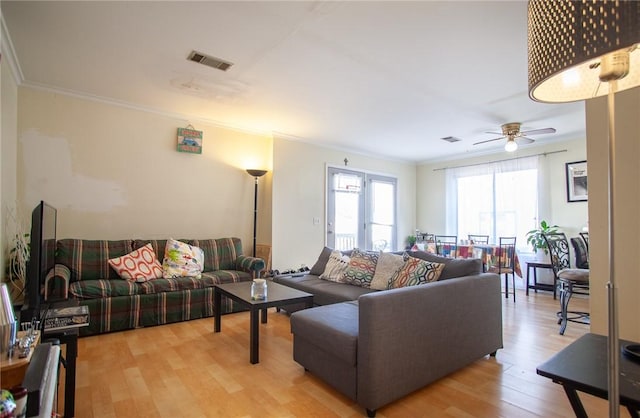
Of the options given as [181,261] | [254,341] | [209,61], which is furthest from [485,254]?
[209,61]

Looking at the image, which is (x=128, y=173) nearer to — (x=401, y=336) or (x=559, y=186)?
(x=401, y=336)

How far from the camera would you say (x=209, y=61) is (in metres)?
2.86

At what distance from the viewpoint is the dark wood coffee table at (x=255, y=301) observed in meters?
2.50

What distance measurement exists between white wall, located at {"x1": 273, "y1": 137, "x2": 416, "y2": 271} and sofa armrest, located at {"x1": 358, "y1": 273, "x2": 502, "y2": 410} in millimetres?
3142

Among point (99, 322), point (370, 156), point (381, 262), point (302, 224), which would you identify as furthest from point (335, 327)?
point (370, 156)

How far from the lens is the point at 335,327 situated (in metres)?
2.02

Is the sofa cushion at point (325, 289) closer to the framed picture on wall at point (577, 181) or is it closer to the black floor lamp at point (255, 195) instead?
the black floor lamp at point (255, 195)

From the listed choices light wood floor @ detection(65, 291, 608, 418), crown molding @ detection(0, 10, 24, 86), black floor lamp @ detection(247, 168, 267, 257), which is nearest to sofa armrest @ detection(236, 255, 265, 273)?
black floor lamp @ detection(247, 168, 267, 257)

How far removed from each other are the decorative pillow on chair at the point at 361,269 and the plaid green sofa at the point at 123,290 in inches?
55.1

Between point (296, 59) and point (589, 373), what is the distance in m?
2.73

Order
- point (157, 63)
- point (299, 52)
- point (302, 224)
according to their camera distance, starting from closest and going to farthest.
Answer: point (299, 52) → point (157, 63) → point (302, 224)

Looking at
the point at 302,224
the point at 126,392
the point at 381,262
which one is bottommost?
the point at 126,392

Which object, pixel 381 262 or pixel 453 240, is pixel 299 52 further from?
pixel 453 240

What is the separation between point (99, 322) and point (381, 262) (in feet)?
9.12
